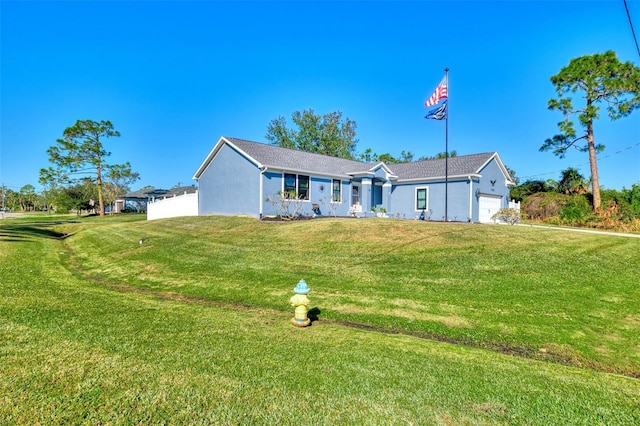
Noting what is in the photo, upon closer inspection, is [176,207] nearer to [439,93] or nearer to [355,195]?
[355,195]

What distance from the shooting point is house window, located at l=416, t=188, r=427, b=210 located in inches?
878

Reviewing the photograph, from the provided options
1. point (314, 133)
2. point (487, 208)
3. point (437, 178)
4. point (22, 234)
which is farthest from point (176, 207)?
point (314, 133)

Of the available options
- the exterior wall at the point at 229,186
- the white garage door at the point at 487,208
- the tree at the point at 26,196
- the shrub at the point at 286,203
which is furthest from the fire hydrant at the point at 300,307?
the tree at the point at 26,196

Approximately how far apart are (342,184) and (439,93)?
7981 mm

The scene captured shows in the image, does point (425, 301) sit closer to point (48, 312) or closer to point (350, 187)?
point (48, 312)

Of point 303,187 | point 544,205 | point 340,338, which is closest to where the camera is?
point 340,338

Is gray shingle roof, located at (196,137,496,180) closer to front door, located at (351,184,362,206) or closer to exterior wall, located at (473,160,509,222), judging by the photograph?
exterior wall, located at (473,160,509,222)

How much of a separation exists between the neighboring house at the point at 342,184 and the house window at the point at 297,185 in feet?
0.20

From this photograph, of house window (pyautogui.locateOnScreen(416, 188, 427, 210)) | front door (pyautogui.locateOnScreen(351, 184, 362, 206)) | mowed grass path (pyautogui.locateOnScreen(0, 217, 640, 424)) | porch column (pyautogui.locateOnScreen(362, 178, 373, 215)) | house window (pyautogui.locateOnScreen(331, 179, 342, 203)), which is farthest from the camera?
front door (pyautogui.locateOnScreen(351, 184, 362, 206))

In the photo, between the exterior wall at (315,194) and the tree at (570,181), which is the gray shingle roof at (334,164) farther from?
the tree at (570,181)

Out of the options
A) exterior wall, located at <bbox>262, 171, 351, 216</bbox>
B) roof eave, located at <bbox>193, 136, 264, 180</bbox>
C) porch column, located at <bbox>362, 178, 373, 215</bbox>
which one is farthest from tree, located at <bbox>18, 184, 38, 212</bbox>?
porch column, located at <bbox>362, 178, 373, 215</bbox>

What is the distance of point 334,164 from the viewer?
23594 millimetres

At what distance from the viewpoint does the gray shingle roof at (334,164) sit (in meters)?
19.9

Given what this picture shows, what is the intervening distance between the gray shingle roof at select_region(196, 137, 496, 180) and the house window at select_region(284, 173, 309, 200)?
1.83 ft
